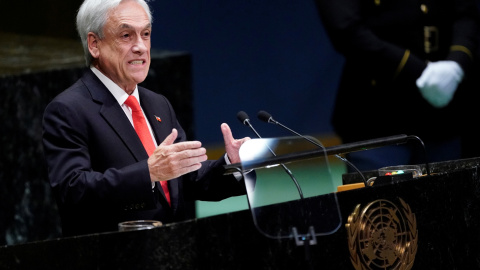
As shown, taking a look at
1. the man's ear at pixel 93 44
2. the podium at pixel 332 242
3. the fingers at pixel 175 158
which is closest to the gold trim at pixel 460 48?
the podium at pixel 332 242

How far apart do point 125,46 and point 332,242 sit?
3.23 ft

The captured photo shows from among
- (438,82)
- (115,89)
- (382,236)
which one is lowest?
(382,236)

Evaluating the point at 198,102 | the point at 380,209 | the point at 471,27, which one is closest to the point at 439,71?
the point at 471,27

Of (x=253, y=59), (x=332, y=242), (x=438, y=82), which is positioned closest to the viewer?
(x=332, y=242)

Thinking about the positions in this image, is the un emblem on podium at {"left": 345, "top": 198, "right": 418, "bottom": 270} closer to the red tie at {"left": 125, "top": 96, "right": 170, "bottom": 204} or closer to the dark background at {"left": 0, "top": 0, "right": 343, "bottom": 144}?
the red tie at {"left": 125, "top": 96, "right": 170, "bottom": 204}

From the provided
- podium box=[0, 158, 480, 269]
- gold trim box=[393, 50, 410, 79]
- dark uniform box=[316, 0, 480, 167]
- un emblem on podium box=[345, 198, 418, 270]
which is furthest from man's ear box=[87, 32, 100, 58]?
gold trim box=[393, 50, 410, 79]

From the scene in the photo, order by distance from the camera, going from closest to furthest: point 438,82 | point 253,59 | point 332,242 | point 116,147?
point 332,242 → point 116,147 → point 438,82 → point 253,59

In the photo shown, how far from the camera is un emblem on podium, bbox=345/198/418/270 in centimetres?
224

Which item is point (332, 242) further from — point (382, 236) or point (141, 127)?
point (141, 127)

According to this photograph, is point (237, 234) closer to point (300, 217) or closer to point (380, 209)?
point (300, 217)

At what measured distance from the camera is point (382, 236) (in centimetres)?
228

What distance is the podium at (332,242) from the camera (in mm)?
1890

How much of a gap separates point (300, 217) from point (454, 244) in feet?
2.04

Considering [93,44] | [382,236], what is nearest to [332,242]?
[382,236]
